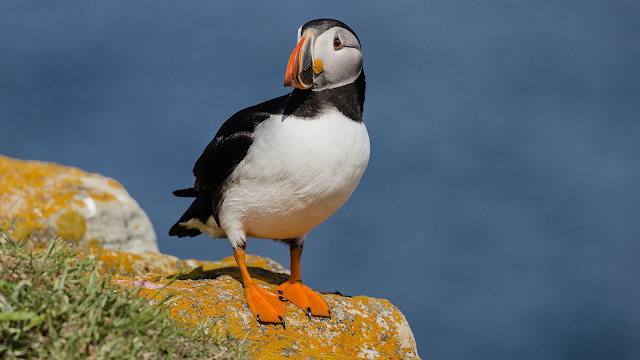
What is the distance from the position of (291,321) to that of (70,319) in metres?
2.60

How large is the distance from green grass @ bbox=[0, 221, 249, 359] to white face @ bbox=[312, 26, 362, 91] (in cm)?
259

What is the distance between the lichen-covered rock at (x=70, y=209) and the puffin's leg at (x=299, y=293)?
3.97 meters

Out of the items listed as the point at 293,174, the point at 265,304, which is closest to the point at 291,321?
the point at 265,304

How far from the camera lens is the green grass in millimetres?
2270

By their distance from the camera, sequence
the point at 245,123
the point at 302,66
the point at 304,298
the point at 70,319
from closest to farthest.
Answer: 1. the point at 70,319
2. the point at 302,66
3. the point at 245,123
4. the point at 304,298

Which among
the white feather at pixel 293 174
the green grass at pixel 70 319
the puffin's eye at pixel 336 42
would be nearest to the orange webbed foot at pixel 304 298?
the white feather at pixel 293 174

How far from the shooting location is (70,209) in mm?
8391

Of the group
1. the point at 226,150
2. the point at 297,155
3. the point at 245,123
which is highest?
the point at 245,123

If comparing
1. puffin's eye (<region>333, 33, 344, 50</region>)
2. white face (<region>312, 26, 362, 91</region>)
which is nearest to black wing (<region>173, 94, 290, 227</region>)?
white face (<region>312, 26, 362, 91</region>)

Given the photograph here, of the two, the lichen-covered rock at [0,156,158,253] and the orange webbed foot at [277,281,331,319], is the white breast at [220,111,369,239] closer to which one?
the orange webbed foot at [277,281,331,319]

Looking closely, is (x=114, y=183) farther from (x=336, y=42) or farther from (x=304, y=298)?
(x=336, y=42)

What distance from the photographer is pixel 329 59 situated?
4.60 meters

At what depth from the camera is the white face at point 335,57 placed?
4.59 metres

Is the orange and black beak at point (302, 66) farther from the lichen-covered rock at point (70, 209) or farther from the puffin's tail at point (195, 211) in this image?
the lichen-covered rock at point (70, 209)
